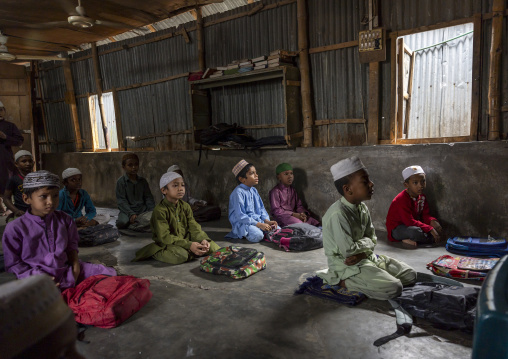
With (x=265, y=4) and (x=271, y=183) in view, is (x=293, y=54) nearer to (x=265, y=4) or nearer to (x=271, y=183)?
(x=265, y=4)

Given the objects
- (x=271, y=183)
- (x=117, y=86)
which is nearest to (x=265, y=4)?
(x=271, y=183)

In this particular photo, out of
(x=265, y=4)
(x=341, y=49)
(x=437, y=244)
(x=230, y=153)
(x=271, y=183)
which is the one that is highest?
(x=265, y=4)

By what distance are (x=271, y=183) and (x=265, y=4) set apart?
132 inches

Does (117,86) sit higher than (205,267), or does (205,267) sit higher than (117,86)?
(117,86)

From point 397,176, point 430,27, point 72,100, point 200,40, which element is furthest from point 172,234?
point 72,100

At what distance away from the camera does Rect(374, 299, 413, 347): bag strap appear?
7.99ft

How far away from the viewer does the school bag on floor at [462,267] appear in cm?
340

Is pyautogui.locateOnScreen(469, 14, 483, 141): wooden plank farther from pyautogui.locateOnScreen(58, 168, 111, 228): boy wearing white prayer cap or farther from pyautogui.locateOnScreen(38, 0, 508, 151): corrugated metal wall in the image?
pyautogui.locateOnScreen(58, 168, 111, 228): boy wearing white prayer cap

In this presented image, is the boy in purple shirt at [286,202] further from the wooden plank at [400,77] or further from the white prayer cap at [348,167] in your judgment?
the white prayer cap at [348,167]

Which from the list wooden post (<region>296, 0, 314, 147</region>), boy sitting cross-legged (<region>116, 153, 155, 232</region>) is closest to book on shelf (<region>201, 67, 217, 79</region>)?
wooden post (<region>296, 0, 314, 147</region>)

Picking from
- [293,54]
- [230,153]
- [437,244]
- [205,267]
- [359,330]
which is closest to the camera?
[359,330]

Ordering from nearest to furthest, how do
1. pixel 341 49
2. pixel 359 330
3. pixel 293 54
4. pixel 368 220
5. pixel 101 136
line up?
pixel 359 330 < pixel 368 220 < pixel 341 49 < pixel 293 54 < pixel 101 136

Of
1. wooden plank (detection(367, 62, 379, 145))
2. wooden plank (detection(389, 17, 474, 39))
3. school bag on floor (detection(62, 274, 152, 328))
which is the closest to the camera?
school bag on floor (detection(62, 274, 152, 328))

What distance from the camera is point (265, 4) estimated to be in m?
6.66
